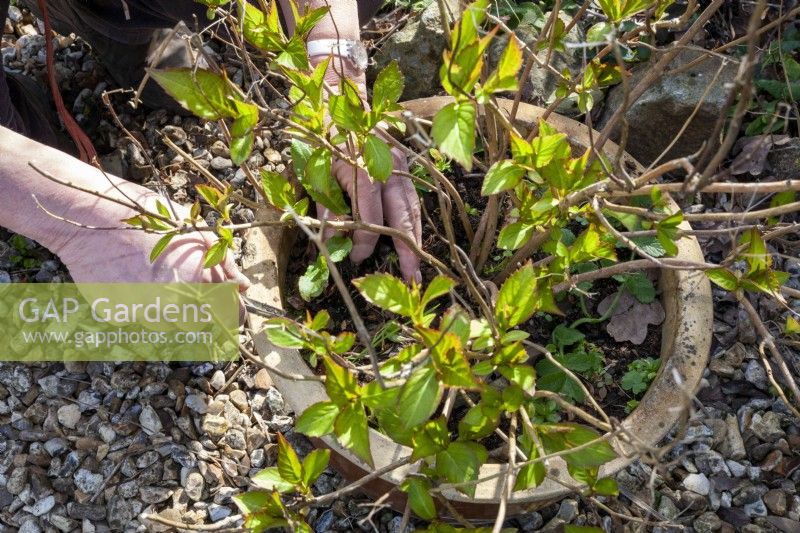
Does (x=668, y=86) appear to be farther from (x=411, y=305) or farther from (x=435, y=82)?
(x=411, y=305)

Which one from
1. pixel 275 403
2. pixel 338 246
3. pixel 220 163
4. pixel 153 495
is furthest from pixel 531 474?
pixel 220 163

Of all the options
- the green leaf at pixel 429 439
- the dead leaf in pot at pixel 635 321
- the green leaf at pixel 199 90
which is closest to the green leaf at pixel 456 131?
the green leaf at pixel 199 90

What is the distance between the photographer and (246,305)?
1251 mm

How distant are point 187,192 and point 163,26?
1.38 ft

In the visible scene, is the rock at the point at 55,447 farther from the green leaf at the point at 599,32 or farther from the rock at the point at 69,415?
the green leaf at the point at 599,32

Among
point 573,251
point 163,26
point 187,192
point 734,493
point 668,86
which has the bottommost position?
point 734,493

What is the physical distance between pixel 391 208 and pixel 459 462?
546 millimetres

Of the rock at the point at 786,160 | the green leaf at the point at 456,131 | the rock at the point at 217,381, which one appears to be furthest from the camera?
the rock at the point at 786,160

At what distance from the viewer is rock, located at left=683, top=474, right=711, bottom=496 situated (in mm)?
1468

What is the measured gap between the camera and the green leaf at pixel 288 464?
100 centimetres

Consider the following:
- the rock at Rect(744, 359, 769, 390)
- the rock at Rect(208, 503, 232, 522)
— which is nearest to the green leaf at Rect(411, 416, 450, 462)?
the rock at Rect(208, 503, 232, 522)

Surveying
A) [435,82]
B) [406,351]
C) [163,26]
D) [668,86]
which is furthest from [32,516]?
[668,86]

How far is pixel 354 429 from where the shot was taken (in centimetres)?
92

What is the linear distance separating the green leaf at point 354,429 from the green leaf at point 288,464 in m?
0.12
